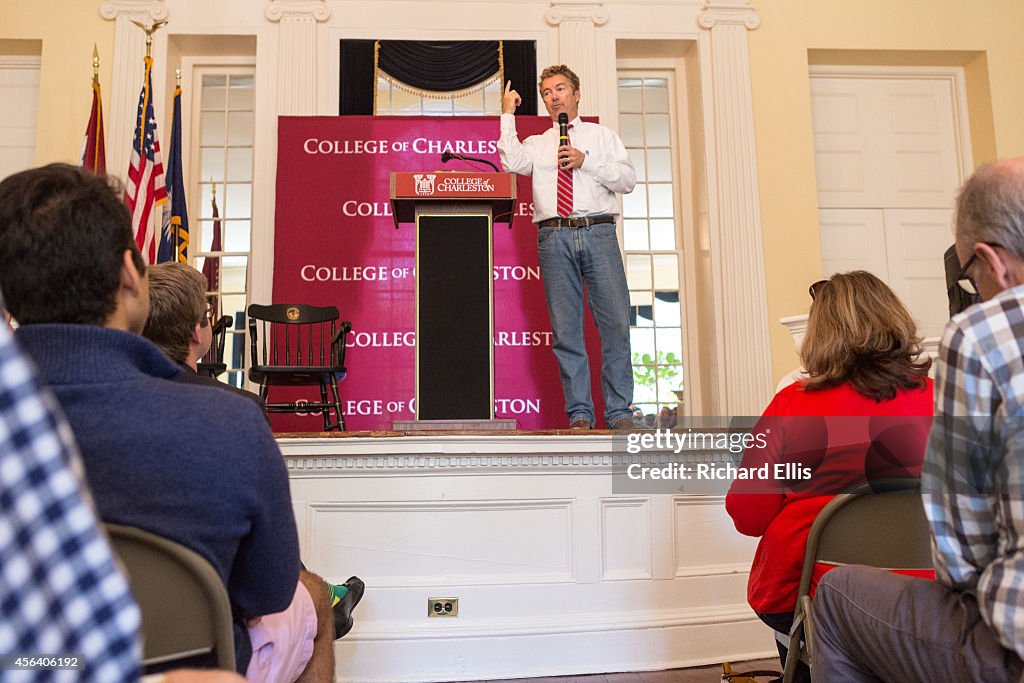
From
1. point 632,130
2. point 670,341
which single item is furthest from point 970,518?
point 632,130

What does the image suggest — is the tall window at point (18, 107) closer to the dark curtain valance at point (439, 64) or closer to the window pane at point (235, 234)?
the window pane at point (235, 234)

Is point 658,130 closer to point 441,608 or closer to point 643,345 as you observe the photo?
point 643,345

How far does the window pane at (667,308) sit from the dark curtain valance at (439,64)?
1.62 metres

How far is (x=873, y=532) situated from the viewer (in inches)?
61.2

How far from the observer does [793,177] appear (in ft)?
19.9

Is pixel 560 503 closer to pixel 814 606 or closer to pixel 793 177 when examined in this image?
pixel 814 606

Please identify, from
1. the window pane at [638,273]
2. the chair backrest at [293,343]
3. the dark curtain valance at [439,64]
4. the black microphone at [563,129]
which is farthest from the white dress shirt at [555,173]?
the window pane at [638,273]

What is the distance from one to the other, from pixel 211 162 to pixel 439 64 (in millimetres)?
1757

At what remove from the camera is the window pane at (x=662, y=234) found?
634cm

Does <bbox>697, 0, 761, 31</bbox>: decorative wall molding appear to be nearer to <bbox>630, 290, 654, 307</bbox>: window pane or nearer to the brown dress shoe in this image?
<bbox>630, 290, 654, 307</bbox>: window pane

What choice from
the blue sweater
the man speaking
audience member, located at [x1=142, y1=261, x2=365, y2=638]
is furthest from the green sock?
the man speaking

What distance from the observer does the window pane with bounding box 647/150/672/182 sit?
6.40m

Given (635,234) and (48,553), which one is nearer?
(48,553)

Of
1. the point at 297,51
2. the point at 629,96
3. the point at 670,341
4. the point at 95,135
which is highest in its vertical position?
the point at 297,51
